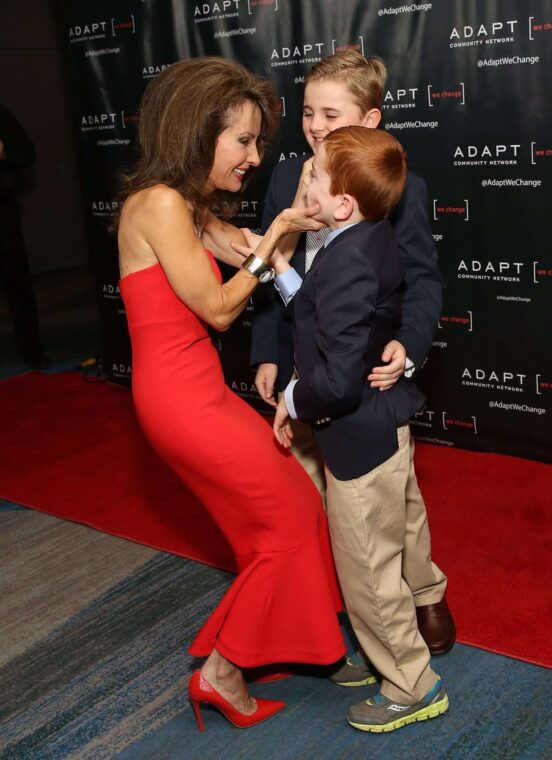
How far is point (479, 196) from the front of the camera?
4066 mm

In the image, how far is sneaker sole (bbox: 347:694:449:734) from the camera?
2418 millimetres

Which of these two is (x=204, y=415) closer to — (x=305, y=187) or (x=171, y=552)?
(x=305, y=187)

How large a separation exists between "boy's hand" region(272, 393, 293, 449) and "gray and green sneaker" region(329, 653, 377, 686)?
740 millimetres

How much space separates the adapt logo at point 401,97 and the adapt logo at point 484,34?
0.85 ft

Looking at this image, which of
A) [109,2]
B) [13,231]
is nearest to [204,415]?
[109,2]

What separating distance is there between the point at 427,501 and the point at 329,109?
192cm

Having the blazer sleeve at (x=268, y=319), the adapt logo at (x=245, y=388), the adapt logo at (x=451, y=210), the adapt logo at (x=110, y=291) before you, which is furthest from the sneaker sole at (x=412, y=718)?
the adapt logo at (x=110, y=291)

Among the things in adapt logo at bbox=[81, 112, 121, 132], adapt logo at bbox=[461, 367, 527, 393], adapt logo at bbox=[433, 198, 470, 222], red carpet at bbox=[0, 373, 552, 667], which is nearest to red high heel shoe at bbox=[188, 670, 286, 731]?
red carpet at bbox=[0, 373, 552, 667]

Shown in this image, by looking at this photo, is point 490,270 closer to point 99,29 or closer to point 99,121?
point 99,121

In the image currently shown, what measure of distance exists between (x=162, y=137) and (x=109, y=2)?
3256 mm

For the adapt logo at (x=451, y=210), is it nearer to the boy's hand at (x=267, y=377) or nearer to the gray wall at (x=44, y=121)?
the boy's hand at (x=267, y=377)

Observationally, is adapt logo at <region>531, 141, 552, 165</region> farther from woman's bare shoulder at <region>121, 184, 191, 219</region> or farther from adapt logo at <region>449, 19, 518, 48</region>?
woman's bare shoulder at <region>121, 184, 191, 219</region>

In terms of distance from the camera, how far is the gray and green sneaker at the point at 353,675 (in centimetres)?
267

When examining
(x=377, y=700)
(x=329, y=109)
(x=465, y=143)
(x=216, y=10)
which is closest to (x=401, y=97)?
(x=465, y=143)
